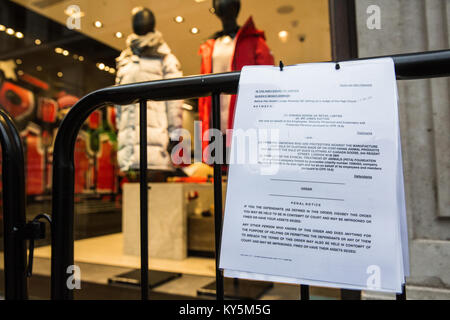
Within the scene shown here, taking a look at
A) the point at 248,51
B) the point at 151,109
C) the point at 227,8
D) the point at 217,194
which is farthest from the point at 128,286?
the point at 227,8

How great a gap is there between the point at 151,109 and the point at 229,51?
68cm

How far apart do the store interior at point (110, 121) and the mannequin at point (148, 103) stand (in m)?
0.12

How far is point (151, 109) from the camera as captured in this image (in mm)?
2316

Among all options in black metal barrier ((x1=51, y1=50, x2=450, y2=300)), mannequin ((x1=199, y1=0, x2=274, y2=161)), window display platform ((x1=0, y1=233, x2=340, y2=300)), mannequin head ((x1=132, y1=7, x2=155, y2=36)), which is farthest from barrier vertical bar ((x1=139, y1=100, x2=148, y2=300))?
mannequin head ((x1=132, y1=7, x2=155, y2=36))

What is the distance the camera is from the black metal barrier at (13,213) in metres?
0.76

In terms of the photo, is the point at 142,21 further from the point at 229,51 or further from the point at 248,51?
the point at 248,51

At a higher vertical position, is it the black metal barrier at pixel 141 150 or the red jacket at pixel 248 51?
the red jacket at pixel 248 51

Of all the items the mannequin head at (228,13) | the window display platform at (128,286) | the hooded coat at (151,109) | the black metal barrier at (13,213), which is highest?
the mannequin head at (228,13)

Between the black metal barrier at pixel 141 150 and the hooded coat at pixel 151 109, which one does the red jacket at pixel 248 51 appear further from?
the black metal barrier at pixel 141 150

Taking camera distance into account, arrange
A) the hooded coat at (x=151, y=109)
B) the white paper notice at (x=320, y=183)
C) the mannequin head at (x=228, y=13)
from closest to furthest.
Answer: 1. the white paper notice at (x=320, y=183)
2. the mannequin head at (x=228, y=13)
3. the hooded coat at (x=151, y=109)

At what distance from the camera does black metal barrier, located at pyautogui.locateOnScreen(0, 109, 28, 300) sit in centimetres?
76

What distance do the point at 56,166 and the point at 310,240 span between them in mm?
A: 595

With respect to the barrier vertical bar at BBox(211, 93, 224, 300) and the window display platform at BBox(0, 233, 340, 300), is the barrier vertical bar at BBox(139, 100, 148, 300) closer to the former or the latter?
the barrier vertical bar at BBox(211, 93, 224, 300)

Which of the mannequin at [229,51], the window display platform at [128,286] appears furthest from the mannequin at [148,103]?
the window display platform at [128,286]
